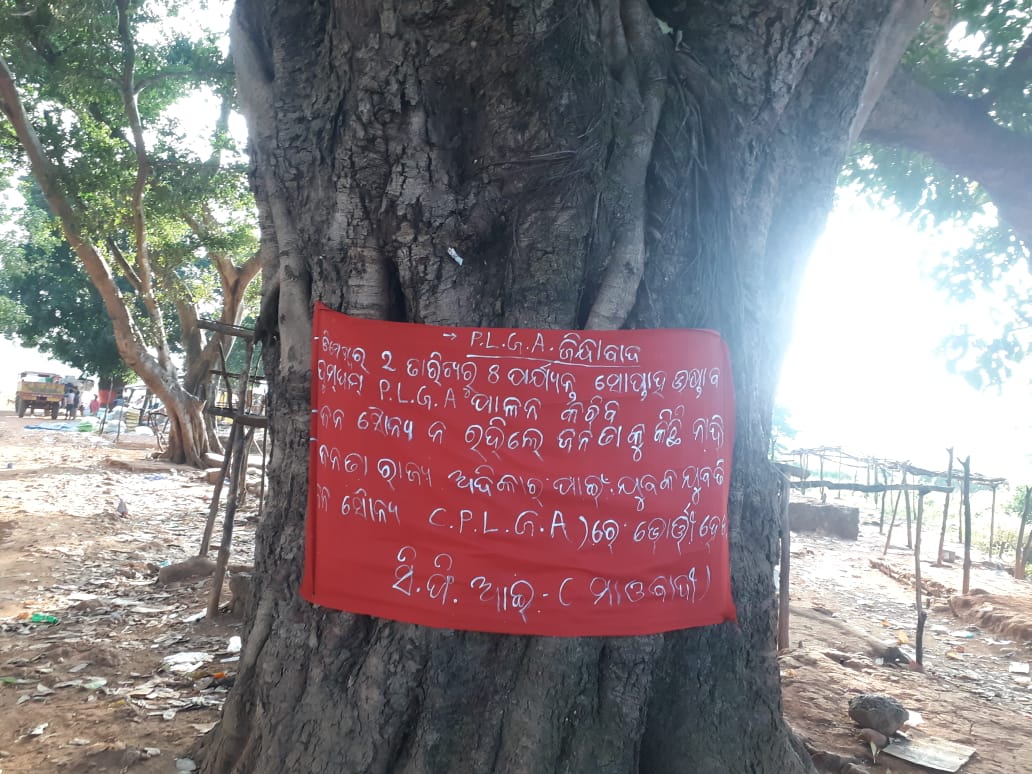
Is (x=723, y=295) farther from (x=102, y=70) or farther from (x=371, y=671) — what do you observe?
(x=102, y=70)

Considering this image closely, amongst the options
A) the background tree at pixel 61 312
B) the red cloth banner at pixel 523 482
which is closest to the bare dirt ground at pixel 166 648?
the red cloth banner at pixel 523 482

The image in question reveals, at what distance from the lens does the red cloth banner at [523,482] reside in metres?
2.53

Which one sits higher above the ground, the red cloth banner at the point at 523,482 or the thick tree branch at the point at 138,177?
the thick tree branch at the point at 138,177

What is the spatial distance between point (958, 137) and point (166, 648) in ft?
25.2

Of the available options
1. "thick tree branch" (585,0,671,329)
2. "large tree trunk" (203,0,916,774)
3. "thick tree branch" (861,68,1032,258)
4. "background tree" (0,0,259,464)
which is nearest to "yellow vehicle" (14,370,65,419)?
"background tree" (0,0,259,464)

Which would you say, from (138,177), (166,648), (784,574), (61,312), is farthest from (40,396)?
(784,574)

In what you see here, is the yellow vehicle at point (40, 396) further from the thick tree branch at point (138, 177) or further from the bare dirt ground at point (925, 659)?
the bare dirt ground at point (925, 659)

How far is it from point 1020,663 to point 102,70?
13.9m

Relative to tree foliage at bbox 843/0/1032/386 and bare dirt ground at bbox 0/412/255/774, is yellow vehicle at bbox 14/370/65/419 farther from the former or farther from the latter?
tree foliage at bbox 843/0/1032/386

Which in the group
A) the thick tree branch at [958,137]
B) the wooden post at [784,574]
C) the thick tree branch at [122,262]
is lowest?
the wooden post at [784,574]

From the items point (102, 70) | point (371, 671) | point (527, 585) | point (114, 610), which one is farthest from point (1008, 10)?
point (102, 70)

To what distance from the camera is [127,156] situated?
12.2 metres

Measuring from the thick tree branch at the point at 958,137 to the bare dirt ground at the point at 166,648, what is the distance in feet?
14.4

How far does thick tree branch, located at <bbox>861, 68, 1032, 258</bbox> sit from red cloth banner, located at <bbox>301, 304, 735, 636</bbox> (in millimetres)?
4768
